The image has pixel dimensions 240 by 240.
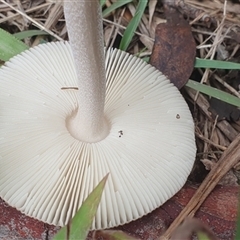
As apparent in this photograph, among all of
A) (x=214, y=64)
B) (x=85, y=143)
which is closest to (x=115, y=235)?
(x=85, y=143)

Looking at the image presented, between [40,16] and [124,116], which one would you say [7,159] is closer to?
[124,116]

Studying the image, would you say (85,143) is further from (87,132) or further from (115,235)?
(115,235)

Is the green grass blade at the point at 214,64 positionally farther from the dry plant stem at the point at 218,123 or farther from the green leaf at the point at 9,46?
the green leaf at the point at 9,46

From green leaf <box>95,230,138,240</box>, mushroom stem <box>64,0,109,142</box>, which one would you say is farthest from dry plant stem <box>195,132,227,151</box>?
green leaf <box>95,230,138,240</box>

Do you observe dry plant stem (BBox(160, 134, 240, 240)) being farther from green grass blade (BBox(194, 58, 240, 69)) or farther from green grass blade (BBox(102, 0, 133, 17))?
green grass blade (BBox(102, 0, 133, 17))

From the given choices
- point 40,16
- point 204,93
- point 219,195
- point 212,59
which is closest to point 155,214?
point 219,195

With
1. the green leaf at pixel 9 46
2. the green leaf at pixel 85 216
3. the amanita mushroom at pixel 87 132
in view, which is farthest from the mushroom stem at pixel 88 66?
the green leaf at pixel 9 46
